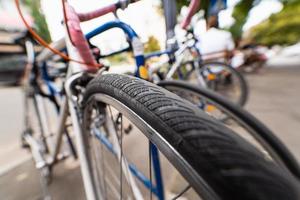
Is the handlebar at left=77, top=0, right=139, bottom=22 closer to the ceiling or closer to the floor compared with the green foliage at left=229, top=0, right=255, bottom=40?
closer to the floor

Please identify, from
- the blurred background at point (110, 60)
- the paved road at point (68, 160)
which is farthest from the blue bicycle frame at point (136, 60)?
the paved road at point (68, 160)

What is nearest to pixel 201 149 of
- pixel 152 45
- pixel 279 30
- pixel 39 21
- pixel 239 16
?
pixel 39 21

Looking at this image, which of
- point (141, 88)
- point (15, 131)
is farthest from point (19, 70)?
point (141, 88)

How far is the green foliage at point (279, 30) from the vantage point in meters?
6.30

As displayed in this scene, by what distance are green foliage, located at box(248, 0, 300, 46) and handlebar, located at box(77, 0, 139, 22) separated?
22.9ft

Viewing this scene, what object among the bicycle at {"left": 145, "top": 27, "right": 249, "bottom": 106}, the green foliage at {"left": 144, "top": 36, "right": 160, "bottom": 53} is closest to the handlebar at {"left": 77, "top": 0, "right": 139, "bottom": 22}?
the green foliage at {"left": 144, "top": 36, "right": 160, "bottom": 53}

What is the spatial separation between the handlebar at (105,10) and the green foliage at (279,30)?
6.97 meters

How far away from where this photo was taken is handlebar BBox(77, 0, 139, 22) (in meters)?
0.56

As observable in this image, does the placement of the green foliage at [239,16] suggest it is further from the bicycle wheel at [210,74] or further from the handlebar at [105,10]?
the handlebar at [105,10]

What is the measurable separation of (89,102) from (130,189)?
0.99 ft

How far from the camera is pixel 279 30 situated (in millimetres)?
7309

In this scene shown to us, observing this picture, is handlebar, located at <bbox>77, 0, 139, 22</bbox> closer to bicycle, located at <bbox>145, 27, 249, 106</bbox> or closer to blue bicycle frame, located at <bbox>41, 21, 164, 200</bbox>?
blue bicycle frame, located at <bbox>41, 21, 164, 200</bbox>

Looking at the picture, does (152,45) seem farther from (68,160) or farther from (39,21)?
(68,160)

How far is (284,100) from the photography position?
6.40 feet
